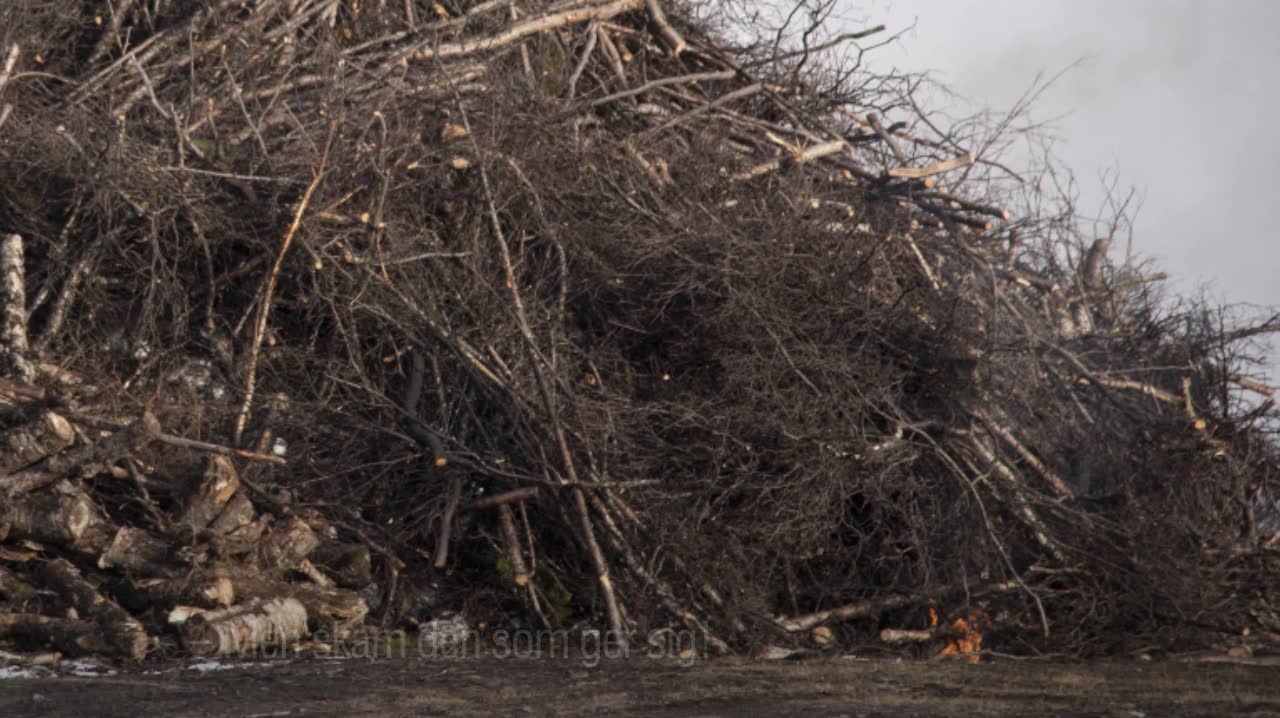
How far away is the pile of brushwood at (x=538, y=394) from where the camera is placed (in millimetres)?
5816

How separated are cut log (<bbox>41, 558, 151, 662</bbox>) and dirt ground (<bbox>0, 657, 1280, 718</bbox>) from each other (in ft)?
0.66

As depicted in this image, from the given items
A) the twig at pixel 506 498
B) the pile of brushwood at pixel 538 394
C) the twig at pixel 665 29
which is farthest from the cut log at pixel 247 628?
the twig at pixel 665 29

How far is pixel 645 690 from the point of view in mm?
4371

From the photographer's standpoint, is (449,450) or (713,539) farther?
(449,450)

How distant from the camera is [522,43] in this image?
26.1 ft

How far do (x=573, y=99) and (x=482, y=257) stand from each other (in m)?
1.49

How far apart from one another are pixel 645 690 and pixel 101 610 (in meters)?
2.33

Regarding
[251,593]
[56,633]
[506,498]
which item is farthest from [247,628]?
[506,498]

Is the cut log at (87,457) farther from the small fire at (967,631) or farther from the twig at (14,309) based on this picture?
the small fire at (967,631)

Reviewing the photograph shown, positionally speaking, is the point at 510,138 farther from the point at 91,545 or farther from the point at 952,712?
the point at 952,712

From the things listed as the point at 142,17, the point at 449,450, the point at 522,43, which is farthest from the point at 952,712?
the point at 142,17

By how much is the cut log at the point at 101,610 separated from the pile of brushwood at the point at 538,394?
0.12ft

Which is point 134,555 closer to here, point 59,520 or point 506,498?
point 59,520

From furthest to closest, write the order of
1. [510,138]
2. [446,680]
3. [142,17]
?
1. [142,17]
2. [510,138]
3. [446,680]
